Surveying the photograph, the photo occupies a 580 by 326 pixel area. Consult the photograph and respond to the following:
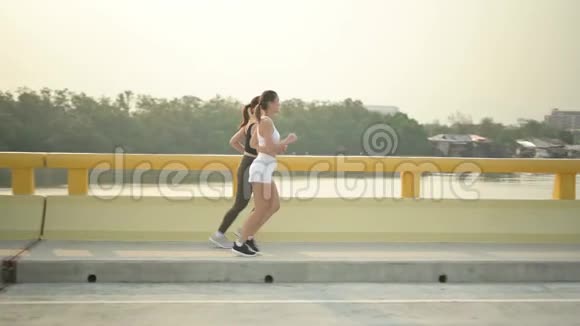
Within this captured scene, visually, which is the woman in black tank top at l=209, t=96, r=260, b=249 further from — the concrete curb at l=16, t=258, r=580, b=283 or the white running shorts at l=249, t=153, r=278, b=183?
the concrete curb at l=16, t=258, r=580, b=283

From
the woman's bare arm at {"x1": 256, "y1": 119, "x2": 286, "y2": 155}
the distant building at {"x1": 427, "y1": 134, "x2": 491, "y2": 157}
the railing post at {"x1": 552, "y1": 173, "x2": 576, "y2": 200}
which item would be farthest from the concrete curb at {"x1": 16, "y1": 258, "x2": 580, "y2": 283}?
the distant building at {"x1": 427, "y1": 134, "x2": 491, "y2": 157}

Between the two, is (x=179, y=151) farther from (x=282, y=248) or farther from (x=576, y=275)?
(x=576, y=275)

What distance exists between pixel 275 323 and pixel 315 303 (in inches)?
34.1

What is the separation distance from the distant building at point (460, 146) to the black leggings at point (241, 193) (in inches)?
128

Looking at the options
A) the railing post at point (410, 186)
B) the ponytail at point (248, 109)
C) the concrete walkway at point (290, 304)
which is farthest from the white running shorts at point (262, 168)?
the railing post at point (410, 186)

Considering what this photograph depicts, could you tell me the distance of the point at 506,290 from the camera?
7.93m

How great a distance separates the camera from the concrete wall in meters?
9.35

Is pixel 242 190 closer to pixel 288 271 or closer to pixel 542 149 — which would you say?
pixel 288 271

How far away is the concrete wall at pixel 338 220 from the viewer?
935 cm

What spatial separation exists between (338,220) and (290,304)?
2.81 metres

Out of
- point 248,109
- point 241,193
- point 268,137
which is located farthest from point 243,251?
point 248,109

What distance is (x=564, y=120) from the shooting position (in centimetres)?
1249

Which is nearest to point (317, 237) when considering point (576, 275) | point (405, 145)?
point (405, 145)

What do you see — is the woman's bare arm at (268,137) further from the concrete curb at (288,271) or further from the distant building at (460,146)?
the distant building at (460,146)
